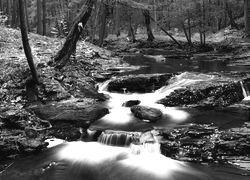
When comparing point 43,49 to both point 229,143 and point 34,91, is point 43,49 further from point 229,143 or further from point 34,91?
point 229,143

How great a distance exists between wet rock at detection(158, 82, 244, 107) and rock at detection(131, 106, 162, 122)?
4.36 feet

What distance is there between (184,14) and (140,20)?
13733 mm

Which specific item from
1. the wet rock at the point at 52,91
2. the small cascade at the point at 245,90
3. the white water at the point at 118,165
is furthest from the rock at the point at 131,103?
the small cascade at the point at 245,90

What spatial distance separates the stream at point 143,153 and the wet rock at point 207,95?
1.80ft

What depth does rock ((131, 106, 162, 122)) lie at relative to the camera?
10.0 metres

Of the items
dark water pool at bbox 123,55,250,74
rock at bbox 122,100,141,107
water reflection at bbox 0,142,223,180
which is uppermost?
dark water pool at bbox 123,55,250,74

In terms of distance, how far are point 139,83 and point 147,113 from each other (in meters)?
3.63

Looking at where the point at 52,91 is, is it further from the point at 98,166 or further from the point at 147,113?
the point at 98,166

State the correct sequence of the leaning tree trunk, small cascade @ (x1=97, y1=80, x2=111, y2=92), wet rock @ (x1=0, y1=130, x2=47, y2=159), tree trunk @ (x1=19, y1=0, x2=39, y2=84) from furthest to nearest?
the leaning tree trunk, small cascade @ (x1=97, y1=80, x2=111, y2=92), tree trunk @ (x1=19, y1=0, x2=39, y2=84), wet rock @ (x1=0, y1=130, x2=47, y2=159)

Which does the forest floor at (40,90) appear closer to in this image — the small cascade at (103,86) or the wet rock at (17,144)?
the wet rock at (17,144)

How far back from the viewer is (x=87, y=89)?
43.8ft

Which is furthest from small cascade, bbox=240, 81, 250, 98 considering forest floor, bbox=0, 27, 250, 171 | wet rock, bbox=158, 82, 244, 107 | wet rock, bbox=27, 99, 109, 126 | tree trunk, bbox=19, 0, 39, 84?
tree trunk, bbox=19, 0, 39, 84

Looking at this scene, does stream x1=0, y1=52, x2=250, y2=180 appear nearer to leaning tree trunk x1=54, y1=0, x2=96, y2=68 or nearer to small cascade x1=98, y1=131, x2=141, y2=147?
small cascade x1=98, y1=131, x2=141, y2=147

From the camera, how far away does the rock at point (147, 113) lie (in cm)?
1005
